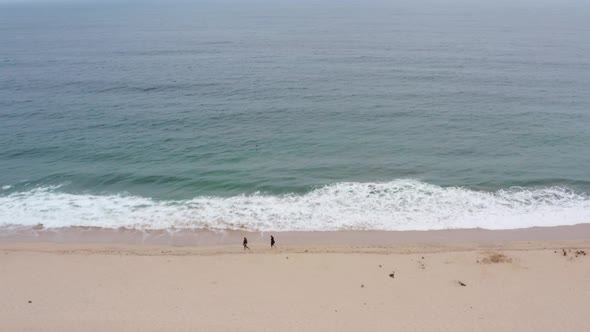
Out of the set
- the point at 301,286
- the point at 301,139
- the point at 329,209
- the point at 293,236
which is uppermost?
→ the point at 301,139

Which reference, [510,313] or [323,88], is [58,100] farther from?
[510,313]

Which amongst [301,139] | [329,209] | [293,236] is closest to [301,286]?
[293,236]

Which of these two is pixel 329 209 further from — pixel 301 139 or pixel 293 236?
pixel 301 139

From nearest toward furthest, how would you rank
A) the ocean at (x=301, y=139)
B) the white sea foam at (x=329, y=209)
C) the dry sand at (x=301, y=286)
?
the dry sand at (x=301, y=286), the white sea foam at (x=329, y=209), the ocean at (x=301, y=139)

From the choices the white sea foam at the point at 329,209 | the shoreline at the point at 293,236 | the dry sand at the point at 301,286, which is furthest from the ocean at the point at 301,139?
the dry sand at the point at 301,286

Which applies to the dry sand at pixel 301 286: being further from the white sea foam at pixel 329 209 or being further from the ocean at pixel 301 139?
the ocean at pixel 301 139

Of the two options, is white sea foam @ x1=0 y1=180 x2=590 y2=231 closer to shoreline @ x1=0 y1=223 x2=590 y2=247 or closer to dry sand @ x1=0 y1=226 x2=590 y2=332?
shoreline @ x1=0 y1=223 x2=590 y2=247

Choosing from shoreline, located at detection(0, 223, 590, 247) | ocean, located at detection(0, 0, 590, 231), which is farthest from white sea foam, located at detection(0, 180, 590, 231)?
shoreline, located at detection(0, 223, 590, 247)
